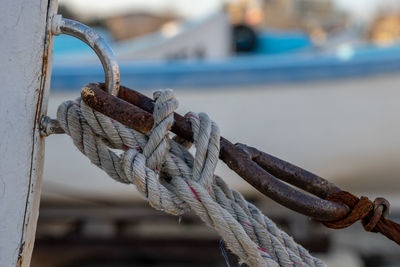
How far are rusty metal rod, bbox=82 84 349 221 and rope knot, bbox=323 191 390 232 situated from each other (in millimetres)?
12

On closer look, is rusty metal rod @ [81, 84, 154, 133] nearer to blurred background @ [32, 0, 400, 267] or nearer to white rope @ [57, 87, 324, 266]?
white rope @ [57, 87, 324, 266]

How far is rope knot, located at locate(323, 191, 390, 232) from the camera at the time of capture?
703mm

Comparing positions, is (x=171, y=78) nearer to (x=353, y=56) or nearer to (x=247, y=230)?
(x=353, y=56)

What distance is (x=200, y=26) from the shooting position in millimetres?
4875

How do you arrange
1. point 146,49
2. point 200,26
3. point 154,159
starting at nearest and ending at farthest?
point 154,159, point 146,49, point 200,26

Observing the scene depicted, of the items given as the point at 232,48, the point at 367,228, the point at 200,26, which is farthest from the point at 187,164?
the point at 232,48

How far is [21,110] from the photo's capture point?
0.71 metres

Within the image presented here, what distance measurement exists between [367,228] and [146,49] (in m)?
3.81

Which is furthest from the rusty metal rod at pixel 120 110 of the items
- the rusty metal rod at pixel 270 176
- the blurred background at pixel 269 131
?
the blurred background at pixel 269 131

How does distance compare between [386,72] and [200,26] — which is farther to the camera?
[200,26]

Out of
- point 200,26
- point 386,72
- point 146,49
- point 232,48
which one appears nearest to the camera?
point 386,72

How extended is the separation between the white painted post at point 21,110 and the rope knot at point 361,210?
0.51 m

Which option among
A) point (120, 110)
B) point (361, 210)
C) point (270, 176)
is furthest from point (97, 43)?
point (361, 210)

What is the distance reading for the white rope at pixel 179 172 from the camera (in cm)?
67
